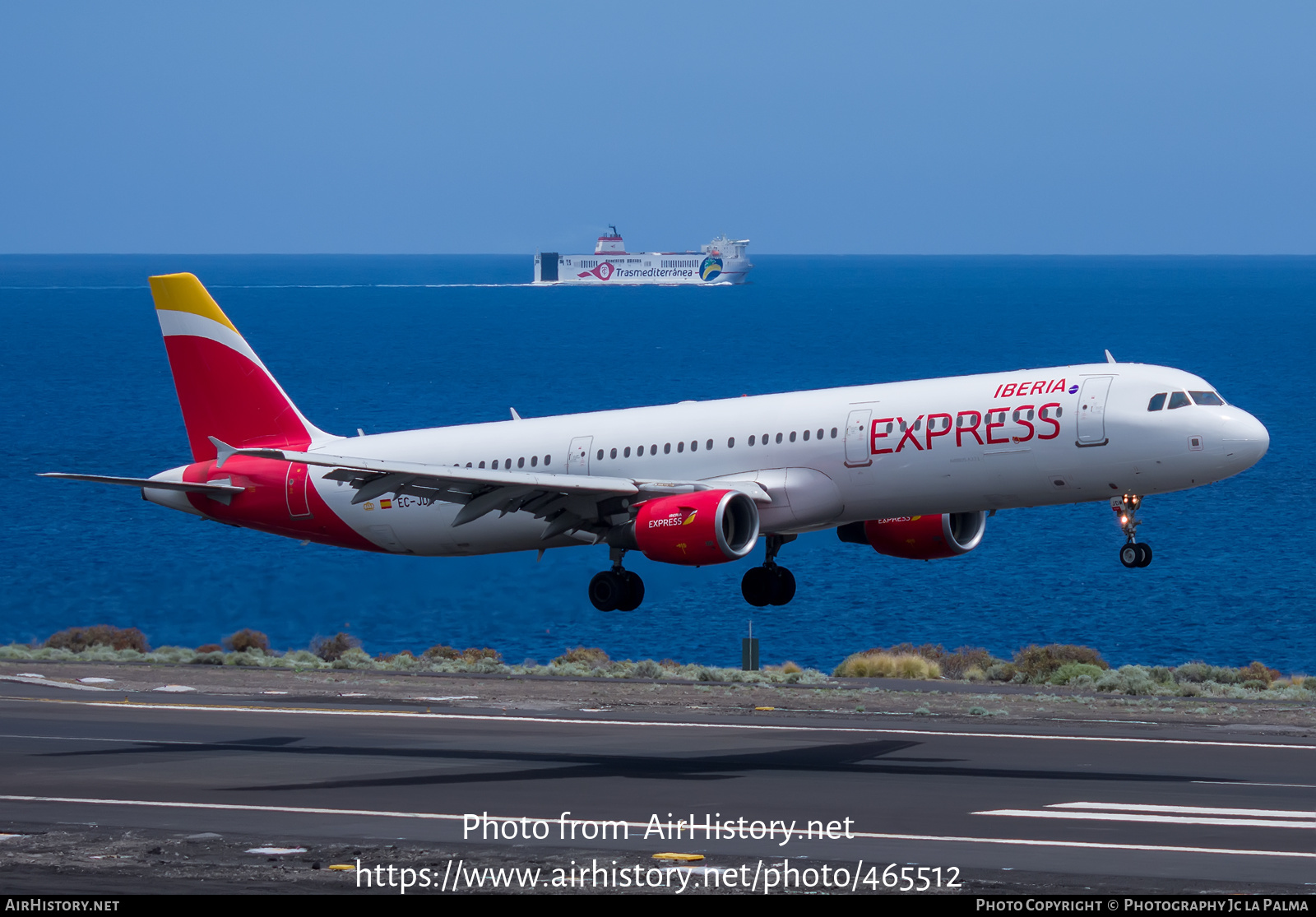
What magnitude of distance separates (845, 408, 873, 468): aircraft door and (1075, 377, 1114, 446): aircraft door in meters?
4.92

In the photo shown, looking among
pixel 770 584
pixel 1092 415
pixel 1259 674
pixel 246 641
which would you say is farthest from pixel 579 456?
pixel 246 641

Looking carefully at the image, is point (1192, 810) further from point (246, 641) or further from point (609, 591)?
point (246, 641)

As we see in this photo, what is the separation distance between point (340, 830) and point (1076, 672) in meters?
39.0

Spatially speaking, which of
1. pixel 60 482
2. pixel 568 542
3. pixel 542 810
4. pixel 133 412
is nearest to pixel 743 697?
pixel 568 542

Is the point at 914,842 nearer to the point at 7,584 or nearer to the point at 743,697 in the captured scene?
the point at 743,697

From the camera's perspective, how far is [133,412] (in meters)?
183

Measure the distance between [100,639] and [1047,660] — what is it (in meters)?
43.6

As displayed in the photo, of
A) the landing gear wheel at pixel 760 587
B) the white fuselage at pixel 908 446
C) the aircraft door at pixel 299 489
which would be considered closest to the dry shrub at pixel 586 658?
the aircraft door at pixel 299 489

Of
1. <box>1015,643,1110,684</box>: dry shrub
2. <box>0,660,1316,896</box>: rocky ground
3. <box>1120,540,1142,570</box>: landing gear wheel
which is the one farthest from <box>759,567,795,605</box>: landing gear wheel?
<box>1015,643,1110,684</box>: dry shrub

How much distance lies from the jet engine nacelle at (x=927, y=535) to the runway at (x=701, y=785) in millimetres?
4907

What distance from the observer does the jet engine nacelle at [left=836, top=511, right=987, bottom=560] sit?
4566 cm

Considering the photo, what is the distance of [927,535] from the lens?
4578 centimetres

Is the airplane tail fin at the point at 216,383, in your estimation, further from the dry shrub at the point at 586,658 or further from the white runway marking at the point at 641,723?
the dry shrub at the point at 586,658

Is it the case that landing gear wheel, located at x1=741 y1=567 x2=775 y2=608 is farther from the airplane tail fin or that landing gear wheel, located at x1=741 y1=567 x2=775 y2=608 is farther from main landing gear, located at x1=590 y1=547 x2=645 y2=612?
the airplane tail fin
